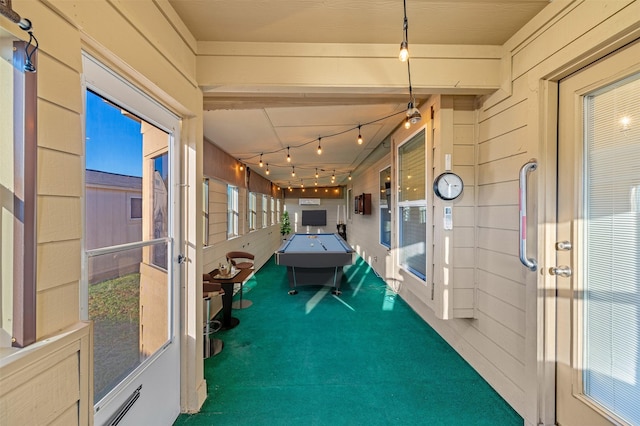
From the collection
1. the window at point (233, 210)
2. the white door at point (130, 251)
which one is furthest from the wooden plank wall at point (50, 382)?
the window at point (233, 210)

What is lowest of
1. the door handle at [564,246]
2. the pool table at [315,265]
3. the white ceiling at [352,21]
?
the pool table at [315,265]

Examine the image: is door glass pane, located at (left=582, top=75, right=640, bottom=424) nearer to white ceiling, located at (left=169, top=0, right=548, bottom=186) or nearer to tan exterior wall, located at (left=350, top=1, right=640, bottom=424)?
tan exterior wall, located at (left=350, top=1, right=640, bottom=424)

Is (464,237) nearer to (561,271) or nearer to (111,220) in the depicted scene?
(561,271)

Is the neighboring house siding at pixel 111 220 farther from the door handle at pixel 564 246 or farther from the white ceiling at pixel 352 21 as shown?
the door handle at pixel 564 246

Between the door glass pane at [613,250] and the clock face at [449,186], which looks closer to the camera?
the door glass pane at [613,250]

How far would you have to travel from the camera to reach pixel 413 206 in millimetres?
3010

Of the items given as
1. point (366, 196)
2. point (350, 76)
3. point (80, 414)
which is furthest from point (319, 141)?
point (80, 414)

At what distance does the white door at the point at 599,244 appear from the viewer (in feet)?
4.09

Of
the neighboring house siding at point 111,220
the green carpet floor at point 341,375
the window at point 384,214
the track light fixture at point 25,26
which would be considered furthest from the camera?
the window at point 384,214

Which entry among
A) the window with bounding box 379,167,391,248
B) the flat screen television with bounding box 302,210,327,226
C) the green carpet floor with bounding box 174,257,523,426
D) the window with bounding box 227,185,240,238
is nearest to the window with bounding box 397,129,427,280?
the green carpet floor with bounding box 174,257,523,426

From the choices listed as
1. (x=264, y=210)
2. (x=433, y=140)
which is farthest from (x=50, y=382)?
(x=264, y=210)

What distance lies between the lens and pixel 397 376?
2.14m

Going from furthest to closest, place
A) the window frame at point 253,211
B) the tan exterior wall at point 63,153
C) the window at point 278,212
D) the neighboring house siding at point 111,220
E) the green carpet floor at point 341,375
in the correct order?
the window at point 278,212 → the window frame at point 253,211 → the green carpet floor at point 341,375 → the neighboring house siding at point 111,220 → the tan exterior wall at point 63,153

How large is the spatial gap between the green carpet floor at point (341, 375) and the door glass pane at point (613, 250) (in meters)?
0.71
